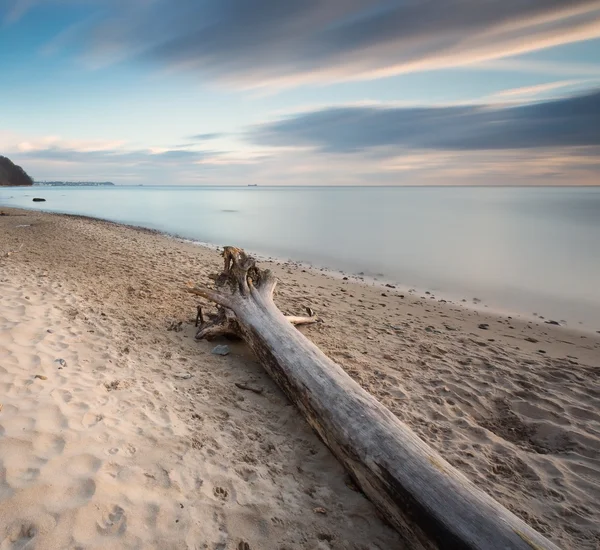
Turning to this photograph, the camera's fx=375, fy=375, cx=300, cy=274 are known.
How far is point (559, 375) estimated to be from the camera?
5.10 m

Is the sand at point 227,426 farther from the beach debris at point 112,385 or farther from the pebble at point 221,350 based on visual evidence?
the pebble at point 221,350

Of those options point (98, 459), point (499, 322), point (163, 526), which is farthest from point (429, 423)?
point (499, 322)

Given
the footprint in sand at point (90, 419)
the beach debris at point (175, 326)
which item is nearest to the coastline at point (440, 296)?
the beach debris at point (175, 326)

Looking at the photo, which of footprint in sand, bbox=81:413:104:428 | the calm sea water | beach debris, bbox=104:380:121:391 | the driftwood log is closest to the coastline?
the calm sea water

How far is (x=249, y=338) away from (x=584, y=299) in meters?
10.1

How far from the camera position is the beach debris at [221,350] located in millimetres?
4895

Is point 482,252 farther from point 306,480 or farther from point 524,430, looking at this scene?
point 306,480

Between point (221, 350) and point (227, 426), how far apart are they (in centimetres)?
168

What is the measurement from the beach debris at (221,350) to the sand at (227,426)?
154 mm

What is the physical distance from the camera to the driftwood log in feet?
6.81

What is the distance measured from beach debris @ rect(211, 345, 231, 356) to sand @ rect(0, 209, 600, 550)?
154 millimetres

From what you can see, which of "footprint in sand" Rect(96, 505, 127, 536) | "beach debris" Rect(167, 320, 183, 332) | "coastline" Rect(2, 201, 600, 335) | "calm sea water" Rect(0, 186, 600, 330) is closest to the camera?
"footprint in sand" Rect(96, 505, 127, 536)

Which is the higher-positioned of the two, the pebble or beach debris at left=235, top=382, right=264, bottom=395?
the pebble

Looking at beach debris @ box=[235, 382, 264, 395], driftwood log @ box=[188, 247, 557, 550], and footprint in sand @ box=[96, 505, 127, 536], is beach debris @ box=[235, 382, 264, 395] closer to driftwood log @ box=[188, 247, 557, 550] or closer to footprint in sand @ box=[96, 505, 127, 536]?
driftwood log @ box=[188, 247, 557, 550]
